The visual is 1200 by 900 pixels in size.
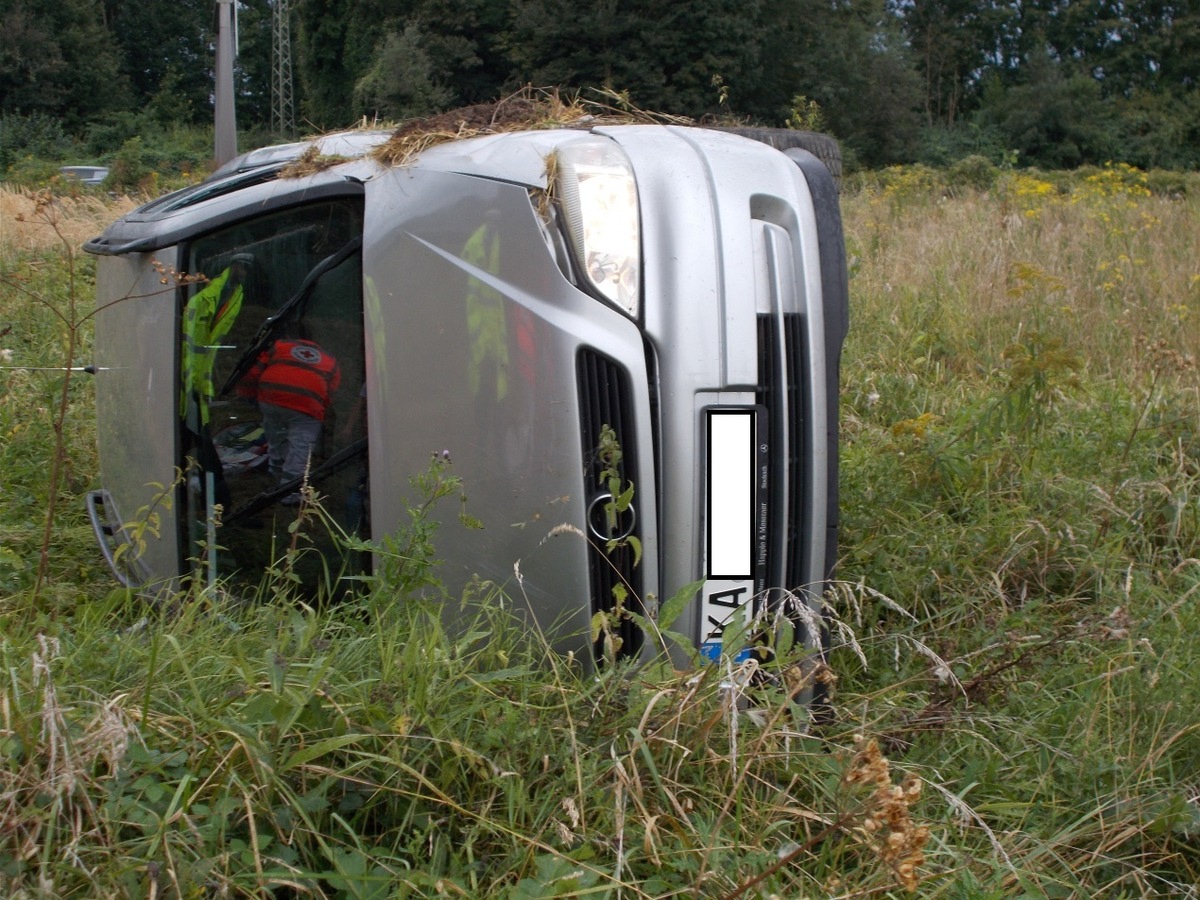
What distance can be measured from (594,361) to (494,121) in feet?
3.71

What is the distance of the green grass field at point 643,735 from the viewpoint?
191 centimetres

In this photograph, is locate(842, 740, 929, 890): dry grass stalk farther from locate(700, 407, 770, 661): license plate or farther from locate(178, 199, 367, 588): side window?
locate(178, 199, 367, 588): side window

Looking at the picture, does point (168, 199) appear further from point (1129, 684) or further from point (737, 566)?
point (1129, 684)

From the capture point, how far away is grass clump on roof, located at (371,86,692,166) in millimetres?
3184

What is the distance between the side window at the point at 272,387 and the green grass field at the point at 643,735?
0.30 meters

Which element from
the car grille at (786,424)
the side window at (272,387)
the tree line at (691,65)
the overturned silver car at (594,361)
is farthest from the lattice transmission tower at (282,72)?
the car grille at (786,424)

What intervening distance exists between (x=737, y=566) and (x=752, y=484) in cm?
20

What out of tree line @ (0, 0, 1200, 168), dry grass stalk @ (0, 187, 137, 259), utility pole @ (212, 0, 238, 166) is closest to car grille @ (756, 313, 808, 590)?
utility pole @ (212, 0, 238, 166)

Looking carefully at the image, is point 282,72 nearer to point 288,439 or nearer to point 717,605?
point 288,439

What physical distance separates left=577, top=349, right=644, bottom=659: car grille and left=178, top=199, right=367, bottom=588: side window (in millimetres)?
738

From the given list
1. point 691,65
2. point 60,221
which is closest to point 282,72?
point 691,65

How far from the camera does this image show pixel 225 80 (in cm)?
888

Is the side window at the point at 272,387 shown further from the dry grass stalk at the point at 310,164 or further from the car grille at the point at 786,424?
the car grille at the point at 786,424

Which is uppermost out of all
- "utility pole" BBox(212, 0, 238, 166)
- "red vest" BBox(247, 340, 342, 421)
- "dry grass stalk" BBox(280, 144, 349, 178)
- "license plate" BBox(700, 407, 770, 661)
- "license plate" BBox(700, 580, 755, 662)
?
"utility pole" BBox(212, 0, 238, 166)
